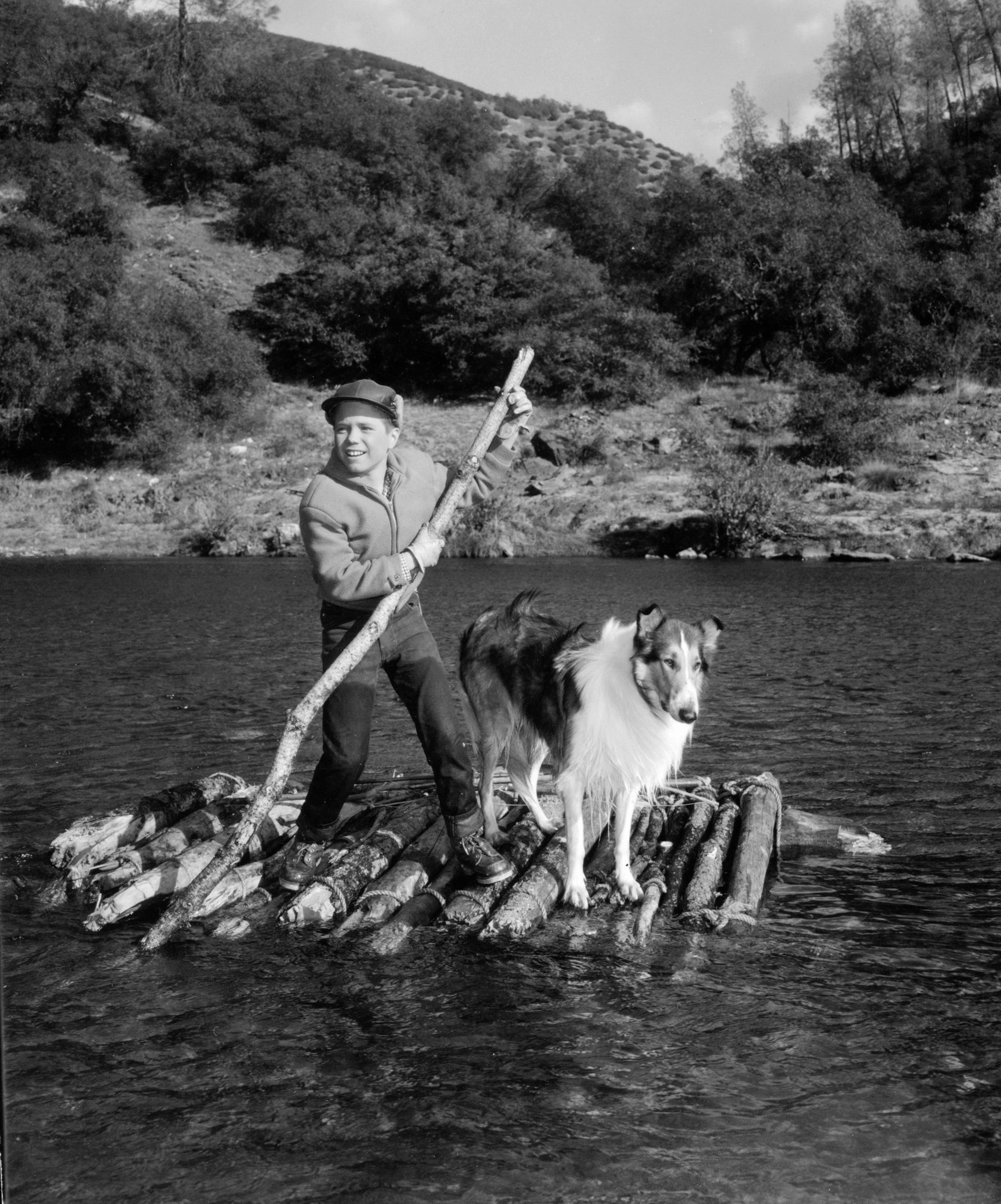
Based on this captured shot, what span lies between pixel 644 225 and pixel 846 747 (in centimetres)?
6197

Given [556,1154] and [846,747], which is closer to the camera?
[556,1154]

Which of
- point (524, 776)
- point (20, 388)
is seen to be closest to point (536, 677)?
point (524, 776)

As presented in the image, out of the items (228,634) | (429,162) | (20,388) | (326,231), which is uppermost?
(429,162)

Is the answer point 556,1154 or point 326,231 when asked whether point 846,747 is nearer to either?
point 556,1154

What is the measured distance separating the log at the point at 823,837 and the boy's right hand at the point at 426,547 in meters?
4.15

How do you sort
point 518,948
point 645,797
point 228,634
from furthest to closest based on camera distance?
point 228,634 < point 645,797 < point 518,948

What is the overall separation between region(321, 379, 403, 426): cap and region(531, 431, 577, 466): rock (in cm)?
4177

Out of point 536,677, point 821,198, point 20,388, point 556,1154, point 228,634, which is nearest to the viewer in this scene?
point 556,1154

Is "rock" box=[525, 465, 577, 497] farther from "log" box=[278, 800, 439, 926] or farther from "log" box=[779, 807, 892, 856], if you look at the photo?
"log" box=[278, 800, 439, 926]

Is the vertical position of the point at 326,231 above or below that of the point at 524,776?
above

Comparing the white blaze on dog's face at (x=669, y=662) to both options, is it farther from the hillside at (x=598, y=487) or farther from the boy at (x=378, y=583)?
the hillside at (x=598, y=487)

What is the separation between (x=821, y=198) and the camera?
6141cm

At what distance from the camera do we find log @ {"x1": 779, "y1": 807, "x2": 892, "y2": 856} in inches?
375

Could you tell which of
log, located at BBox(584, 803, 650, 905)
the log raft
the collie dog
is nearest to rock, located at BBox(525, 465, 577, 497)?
the log raft
